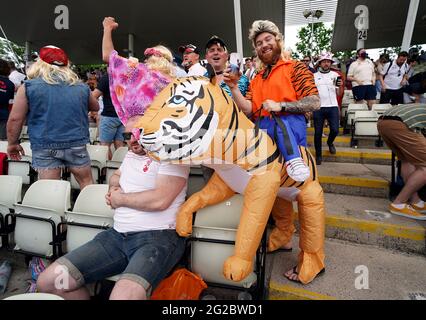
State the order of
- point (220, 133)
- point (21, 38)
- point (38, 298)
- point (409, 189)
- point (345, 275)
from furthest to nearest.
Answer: point (21, 38)
point (409, 189)
point (345, 275)
point (220, 133)
point (38, 298)

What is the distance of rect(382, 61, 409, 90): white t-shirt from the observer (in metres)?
6.56

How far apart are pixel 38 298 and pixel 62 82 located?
2.11 metres

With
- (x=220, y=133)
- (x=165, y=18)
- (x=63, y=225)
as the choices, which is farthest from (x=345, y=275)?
(x=165, y=18)

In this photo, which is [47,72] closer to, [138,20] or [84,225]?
[84,225]

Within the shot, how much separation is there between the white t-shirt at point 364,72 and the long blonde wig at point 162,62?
549 cm

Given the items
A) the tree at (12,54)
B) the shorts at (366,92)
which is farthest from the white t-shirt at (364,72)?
the tree at (12,54)

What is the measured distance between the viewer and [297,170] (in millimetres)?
1681

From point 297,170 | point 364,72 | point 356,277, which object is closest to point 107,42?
point 297,170

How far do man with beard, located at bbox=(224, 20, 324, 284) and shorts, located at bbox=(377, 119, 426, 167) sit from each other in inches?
49.8

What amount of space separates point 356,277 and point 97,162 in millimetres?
2873

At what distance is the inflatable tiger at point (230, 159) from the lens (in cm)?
138

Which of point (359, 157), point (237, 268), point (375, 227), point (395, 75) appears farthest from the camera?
point (395, 75)

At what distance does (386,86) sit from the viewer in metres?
6.83

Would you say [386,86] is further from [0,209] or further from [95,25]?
[95,25]
